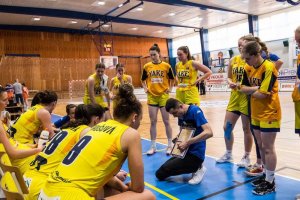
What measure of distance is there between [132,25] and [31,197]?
22347mm

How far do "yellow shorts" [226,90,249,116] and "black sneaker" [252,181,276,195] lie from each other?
1045mm

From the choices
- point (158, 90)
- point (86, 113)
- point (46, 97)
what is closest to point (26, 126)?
point (46, 97)

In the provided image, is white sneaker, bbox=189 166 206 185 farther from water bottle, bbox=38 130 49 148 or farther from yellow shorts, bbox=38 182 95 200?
yellow shorts, bbox=38 182 95 200

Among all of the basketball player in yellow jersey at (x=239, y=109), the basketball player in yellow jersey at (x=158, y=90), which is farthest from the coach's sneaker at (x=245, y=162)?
the basketball player in yellow jersey at (x=158, y=90)

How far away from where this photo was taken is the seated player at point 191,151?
3.72 metres

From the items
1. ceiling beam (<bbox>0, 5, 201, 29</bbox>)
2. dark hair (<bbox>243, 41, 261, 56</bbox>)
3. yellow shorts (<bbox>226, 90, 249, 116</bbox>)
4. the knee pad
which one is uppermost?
ceiling beam (<bbox>0, 5, 201, 29</bbox>)

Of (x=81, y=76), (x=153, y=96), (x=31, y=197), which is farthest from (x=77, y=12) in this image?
(x=31, y=197)

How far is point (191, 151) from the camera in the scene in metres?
3.88

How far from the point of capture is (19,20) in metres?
19.9

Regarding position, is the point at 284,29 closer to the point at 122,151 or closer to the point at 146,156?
the point at 146,156

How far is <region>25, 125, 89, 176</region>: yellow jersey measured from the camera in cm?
233

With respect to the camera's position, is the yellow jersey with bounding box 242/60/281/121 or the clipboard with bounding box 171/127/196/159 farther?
the clipboard with bounding box 171/127/196/159

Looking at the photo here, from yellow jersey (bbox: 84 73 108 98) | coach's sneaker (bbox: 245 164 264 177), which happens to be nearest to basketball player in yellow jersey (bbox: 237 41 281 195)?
coach's sneaker (bbox: 245 164 264 177)

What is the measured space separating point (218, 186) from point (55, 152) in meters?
2.10
